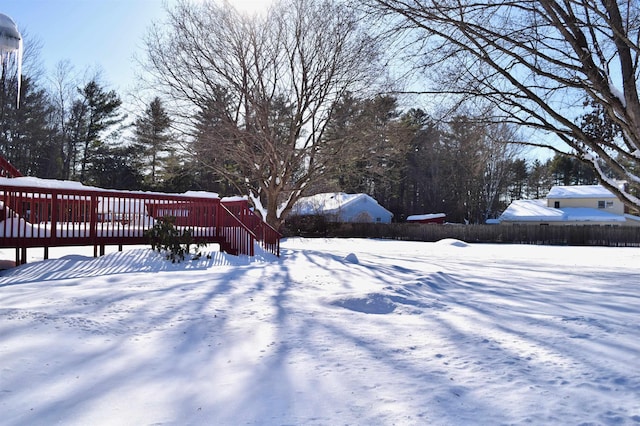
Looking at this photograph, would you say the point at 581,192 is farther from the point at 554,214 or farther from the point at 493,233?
the point at 493,233

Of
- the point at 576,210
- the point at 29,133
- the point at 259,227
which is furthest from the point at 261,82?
the point at 576,210

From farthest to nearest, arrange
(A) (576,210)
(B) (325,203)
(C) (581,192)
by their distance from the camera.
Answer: (B) (325,203) < (C) (581,192) < (A) (576,210)

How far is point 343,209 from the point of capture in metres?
38.8

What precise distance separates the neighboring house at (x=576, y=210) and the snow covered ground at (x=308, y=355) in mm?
34363

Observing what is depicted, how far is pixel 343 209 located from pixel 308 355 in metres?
35.3

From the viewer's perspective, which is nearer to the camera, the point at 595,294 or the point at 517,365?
the point at 517,365

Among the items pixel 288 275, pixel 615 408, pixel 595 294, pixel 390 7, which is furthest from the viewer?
pixel 390 7

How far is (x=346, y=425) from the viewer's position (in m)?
2.36

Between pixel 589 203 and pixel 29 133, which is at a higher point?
pixel 29 133

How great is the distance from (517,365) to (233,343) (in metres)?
2.24

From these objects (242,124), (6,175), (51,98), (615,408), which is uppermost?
(51,98)

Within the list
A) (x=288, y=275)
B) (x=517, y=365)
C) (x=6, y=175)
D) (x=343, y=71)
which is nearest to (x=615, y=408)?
(x=517, y=365)

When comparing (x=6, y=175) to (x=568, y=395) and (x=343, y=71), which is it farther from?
(x=568, y=395)

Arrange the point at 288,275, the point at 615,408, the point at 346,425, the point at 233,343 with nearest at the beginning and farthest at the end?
1. the point at 346,425
2. the point at 615,408
3. the point at 233,343
4. the point at 288,275
